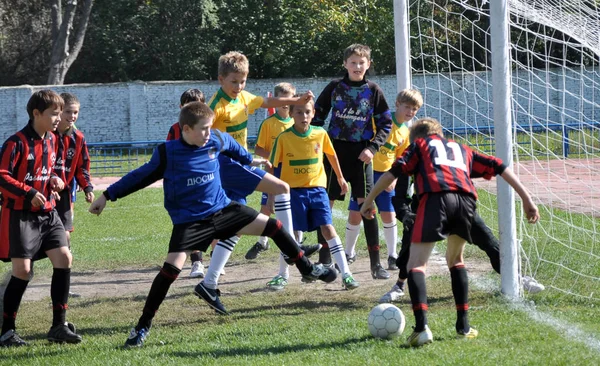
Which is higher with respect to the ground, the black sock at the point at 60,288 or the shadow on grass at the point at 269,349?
the black sock at the point at 60,288

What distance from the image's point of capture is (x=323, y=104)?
7.77 meters

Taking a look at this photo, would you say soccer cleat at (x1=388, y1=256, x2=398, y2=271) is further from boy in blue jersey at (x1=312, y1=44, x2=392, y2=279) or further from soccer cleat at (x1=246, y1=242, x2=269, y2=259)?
soccer cleat at (x1=246, y1=242, x2=269, y2=259)

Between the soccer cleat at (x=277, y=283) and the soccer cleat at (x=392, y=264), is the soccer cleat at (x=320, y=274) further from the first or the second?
the soccer cleat at (x=392, y=264)

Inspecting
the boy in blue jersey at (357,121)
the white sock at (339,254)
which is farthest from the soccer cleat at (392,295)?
the boy in blue jersey at (357,121)

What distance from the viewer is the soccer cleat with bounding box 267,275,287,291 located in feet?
23.1

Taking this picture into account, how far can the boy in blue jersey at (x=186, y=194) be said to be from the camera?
536cm

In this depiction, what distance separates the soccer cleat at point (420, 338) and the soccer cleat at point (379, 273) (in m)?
2.33

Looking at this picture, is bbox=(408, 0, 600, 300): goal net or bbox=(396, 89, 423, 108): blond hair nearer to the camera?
bbox=(408, 0, 600, 300): goal net

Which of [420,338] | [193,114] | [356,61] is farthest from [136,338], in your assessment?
[356,61]

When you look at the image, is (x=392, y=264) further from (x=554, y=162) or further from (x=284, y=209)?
(x=554, y=162)

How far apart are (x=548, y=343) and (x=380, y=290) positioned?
2.11m

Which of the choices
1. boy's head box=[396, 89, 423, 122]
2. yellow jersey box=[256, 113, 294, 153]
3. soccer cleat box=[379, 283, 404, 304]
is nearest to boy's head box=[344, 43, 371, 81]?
boy's head box=[396, 89, 423, 122]

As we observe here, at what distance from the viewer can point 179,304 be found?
6680 mm

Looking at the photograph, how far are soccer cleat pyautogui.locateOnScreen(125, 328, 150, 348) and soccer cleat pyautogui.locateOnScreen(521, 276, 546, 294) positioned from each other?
115 inches
